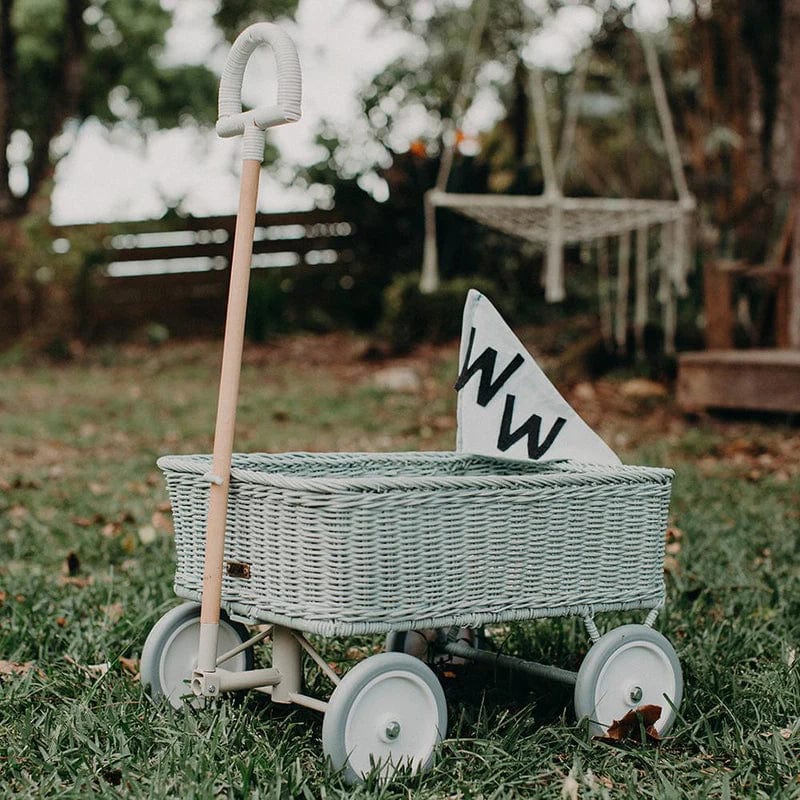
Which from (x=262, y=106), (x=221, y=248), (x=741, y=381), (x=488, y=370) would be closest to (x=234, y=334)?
(x=262, y=106)

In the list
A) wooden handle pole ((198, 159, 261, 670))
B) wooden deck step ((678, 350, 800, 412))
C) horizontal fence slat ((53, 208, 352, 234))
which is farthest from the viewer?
horizontal fence slat ((53, 208, 352, 234))

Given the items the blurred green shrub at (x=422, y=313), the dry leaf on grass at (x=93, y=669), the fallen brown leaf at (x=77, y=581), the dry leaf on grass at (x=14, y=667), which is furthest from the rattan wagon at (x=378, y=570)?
the blurred green shrub at (x=422, y=313)

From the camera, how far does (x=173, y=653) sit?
2307 mm

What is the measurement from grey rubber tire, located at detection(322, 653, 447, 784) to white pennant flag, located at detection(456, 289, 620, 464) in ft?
1.94

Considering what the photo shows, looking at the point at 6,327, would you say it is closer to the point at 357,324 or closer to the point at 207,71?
the point at 357,324

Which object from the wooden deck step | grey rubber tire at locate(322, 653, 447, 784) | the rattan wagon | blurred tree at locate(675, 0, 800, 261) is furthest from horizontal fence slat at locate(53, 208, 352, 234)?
grey rubber tire at locate(322, 653, 447, 784)

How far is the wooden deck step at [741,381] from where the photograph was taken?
5957 millimetres

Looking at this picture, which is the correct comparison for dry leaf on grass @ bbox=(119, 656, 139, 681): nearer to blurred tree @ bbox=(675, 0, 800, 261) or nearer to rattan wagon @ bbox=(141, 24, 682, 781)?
rattan wagon @ bbox=(141, 24, 682, 781)

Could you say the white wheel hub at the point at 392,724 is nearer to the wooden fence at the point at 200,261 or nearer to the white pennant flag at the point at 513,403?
the white pennant flag at the point at 513,403

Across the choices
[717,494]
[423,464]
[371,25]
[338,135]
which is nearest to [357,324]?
[338,135]

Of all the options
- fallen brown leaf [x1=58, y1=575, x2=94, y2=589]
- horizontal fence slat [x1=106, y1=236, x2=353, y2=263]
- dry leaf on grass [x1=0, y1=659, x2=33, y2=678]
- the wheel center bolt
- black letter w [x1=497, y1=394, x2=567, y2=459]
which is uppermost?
horizontal fence slat [x1=106, y1=236, x2=353, y2=263]

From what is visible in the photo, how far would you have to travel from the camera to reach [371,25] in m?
11.3

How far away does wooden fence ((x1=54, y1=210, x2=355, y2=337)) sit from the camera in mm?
11094

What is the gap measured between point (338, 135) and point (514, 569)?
30.8 feet
